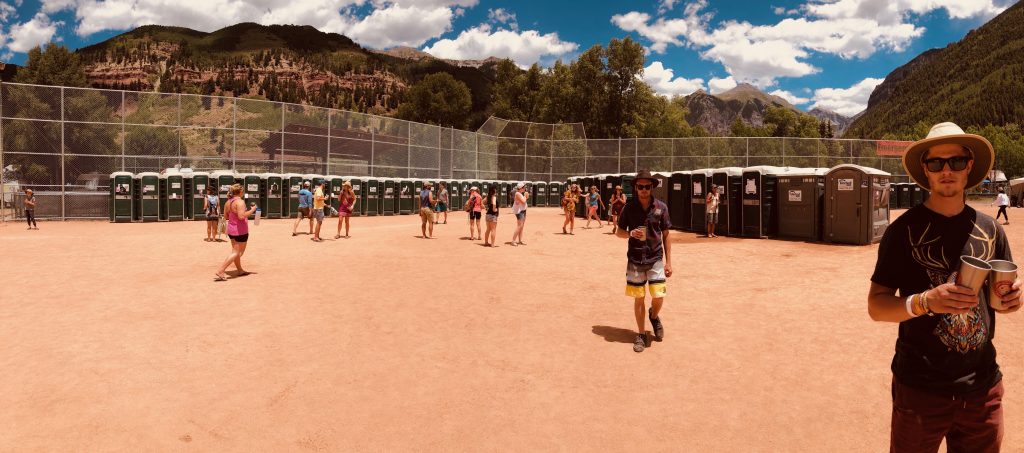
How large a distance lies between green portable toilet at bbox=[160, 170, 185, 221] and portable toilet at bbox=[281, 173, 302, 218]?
13.3 feet

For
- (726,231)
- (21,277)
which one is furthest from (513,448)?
(726,231)

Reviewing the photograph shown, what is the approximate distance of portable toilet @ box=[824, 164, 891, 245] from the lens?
1614 centimetres

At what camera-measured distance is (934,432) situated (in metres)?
2.41

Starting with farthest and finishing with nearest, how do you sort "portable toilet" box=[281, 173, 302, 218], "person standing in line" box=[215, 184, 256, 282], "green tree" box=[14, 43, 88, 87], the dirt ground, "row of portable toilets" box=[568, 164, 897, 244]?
1. "green tree" box=[14, 43, 88, 87]
2. "portable toilet" box=[281, 173, 302, 218]
3. "row of portable toilets" box=[568, 164, 897, 244]
4. "person standing in line" box=[215, 184, 256, 282]
5. the dirt ground

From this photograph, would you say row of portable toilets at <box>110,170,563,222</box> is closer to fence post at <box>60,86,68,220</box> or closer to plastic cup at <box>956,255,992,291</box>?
fence post at <box>60,86,68,220</box>

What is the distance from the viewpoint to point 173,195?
75.8ft

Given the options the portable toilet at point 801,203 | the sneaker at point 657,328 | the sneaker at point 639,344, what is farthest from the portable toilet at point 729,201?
the sneaker at point 639,344

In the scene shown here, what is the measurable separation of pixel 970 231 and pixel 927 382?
25.0 inches

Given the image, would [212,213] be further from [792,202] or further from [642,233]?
[792,202]

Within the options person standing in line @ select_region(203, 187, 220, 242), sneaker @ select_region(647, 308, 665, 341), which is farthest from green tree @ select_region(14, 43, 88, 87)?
sneaker @ select_region(647, 308, 665, 341)

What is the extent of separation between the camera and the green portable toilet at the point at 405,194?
103ft

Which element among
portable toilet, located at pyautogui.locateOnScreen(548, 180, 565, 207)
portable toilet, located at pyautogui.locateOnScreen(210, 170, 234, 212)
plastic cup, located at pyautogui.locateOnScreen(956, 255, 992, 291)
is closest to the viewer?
plastic cup, located at pyautogui.locateOnScreen(956, 255, 992, 291)

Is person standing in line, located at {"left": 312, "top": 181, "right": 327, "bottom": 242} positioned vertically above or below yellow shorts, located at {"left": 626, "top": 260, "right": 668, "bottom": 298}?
above

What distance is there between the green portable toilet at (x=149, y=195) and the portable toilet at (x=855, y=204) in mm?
23942
